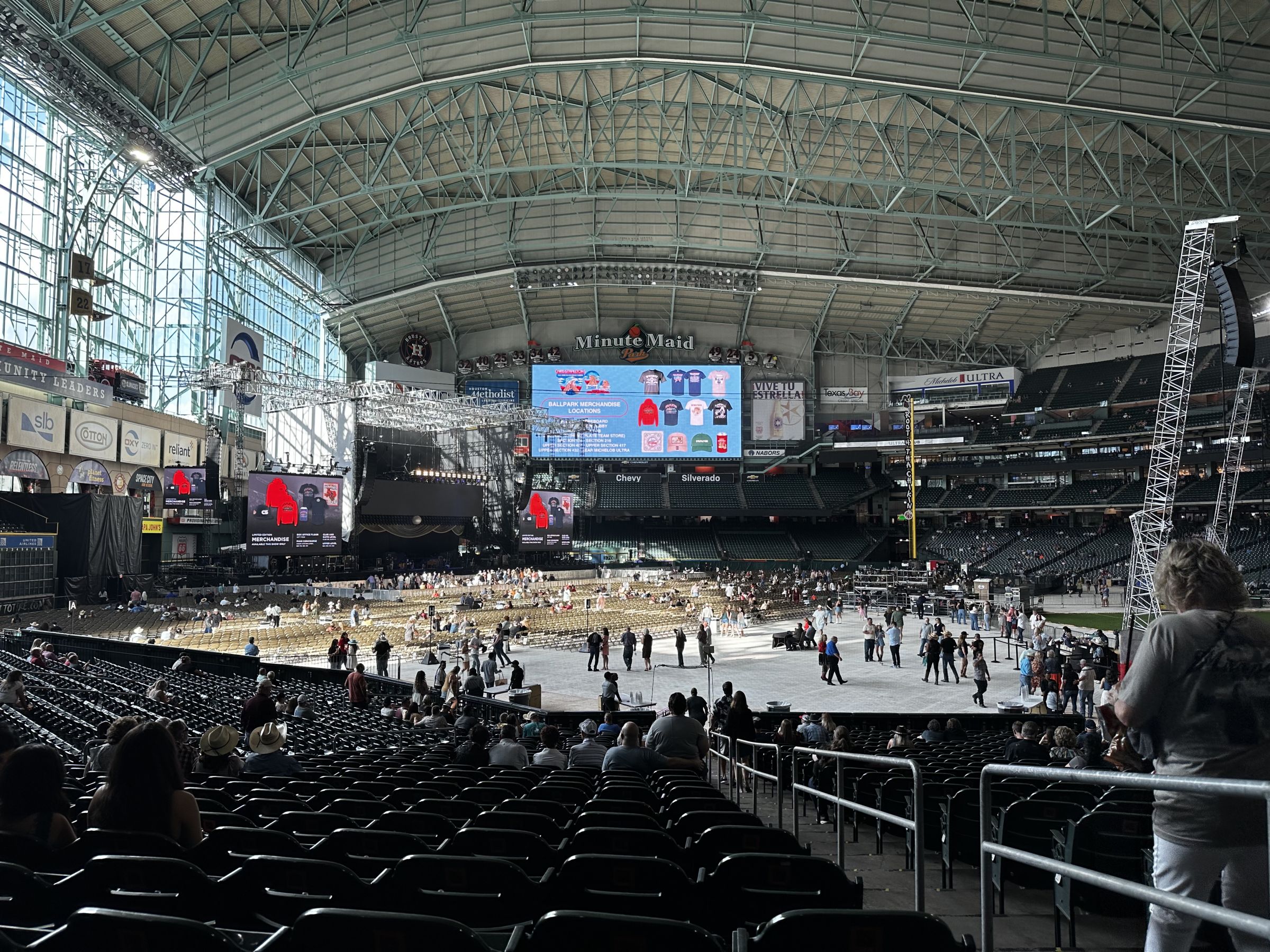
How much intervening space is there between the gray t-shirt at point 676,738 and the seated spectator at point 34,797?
466 cm

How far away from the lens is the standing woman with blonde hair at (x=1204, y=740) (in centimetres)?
215

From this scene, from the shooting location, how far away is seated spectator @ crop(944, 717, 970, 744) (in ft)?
36.2

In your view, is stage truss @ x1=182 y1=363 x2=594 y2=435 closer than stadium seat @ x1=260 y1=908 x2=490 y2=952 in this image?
No

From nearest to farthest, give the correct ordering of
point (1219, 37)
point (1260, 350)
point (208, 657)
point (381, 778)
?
point (381, 778) < point (208, 657) < point (1219, 37) < point (1260, 350)

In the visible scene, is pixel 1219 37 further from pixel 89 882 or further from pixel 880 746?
pixel 89 882

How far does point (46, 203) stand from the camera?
3066 centimetres

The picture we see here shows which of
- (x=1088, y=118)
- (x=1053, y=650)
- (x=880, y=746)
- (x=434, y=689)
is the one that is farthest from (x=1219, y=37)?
(x=434, y=689)

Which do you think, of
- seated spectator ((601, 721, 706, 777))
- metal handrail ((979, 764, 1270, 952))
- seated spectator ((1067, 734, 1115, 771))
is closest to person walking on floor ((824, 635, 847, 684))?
seated spectator ((1067, 734, 1115, 771))

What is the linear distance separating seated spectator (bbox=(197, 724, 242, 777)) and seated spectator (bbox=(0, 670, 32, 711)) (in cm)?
428

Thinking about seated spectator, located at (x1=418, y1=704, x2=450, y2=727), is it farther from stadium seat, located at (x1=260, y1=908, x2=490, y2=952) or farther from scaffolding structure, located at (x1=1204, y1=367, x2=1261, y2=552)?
scaffolding structure, located at (x1=1204, y1=367, x2=1261, y2=552)

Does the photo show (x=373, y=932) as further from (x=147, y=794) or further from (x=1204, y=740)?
(x=1204, y=740)

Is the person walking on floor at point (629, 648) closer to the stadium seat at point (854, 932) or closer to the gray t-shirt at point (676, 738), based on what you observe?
the gray t-shirt at point (676, 738)

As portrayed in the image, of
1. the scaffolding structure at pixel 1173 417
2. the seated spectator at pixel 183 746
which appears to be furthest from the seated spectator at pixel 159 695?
the scaffolding structure at pixel 1173 417

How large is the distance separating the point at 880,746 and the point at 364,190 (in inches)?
1389
